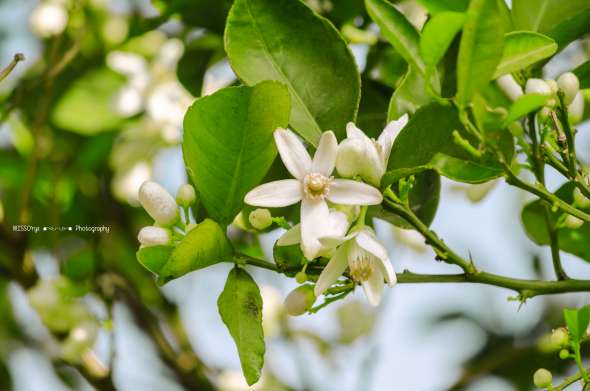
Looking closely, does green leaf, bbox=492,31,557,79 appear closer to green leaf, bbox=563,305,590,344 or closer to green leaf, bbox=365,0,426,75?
green leaf, bbox=365,0,426,75

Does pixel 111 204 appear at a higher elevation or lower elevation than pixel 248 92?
lower

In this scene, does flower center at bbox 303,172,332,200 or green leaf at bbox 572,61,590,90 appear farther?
green leaf at bbox 572,61,590,90

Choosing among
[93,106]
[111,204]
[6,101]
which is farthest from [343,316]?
[6,101]

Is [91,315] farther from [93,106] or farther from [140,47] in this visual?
[140,47]

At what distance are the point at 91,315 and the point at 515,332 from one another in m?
0.84

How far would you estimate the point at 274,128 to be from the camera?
62 centimetres

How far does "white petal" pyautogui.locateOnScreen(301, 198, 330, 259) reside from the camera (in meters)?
0.58

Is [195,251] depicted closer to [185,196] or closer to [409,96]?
[185,196]

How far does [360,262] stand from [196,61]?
1.73ft

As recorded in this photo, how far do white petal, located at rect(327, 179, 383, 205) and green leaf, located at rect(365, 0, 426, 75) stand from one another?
96mm

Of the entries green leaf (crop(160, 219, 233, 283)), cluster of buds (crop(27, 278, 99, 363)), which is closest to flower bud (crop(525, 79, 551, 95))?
green leaf (crop(160, 219, 233, 283))

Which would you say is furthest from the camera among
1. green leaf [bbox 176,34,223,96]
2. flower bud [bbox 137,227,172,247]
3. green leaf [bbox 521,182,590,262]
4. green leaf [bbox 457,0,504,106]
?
green leaf [bbox 176,34,223,96]

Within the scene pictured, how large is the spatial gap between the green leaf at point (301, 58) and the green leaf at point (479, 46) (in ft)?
0.45

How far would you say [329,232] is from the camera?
60 centimetres
